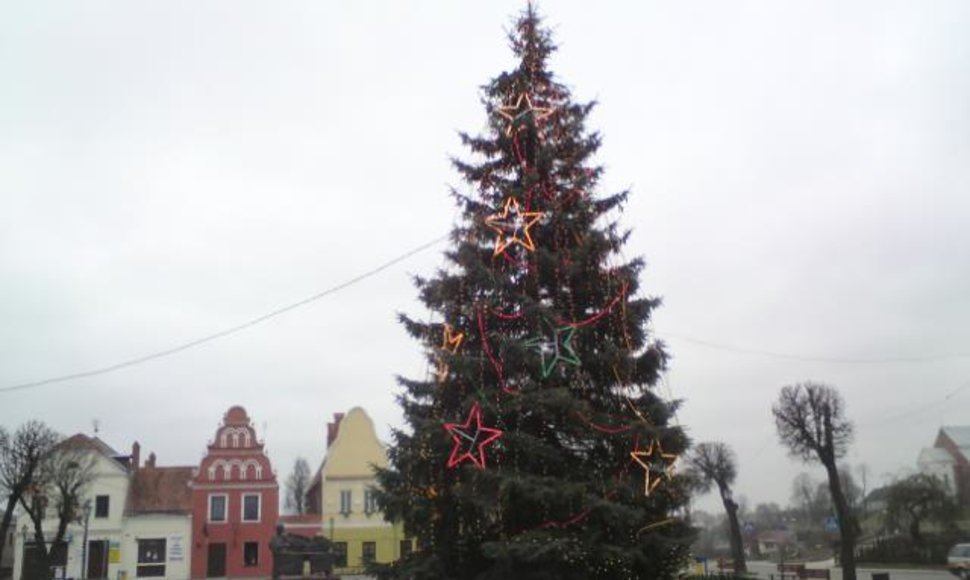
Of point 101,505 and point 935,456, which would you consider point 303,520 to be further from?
point 935,456

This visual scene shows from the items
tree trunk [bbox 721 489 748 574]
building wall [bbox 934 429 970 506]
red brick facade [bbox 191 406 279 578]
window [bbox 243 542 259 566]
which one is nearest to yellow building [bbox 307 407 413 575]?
red brick facade [bbox 191 406 279 578]

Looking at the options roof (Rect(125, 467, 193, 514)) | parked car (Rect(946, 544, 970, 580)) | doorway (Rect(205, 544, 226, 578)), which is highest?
roof (Rect(125, 467, 193, 514))

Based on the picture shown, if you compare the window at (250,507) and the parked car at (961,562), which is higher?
the window at (250,507)

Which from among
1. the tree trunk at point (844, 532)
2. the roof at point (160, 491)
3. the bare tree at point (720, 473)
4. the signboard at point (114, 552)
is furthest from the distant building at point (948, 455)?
the signboard at point (114, 552)

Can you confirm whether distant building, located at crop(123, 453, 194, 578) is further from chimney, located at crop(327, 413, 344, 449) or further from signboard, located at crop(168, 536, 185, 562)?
chimney, located at crop(327, 413, 344, 449)

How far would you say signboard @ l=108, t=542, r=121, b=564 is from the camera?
153ft

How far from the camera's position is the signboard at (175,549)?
48531 mm

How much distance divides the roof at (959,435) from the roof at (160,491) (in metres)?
73.1

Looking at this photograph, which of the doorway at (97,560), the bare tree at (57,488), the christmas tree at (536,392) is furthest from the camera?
the doorway at (97,560)

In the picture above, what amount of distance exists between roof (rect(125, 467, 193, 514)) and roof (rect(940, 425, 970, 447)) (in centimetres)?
7314

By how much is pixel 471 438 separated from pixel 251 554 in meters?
40.3

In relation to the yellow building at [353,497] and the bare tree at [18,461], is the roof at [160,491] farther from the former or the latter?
the bare tree at [18,461]

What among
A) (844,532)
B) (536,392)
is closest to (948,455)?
(844,532)

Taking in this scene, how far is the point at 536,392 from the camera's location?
43.3 feet
